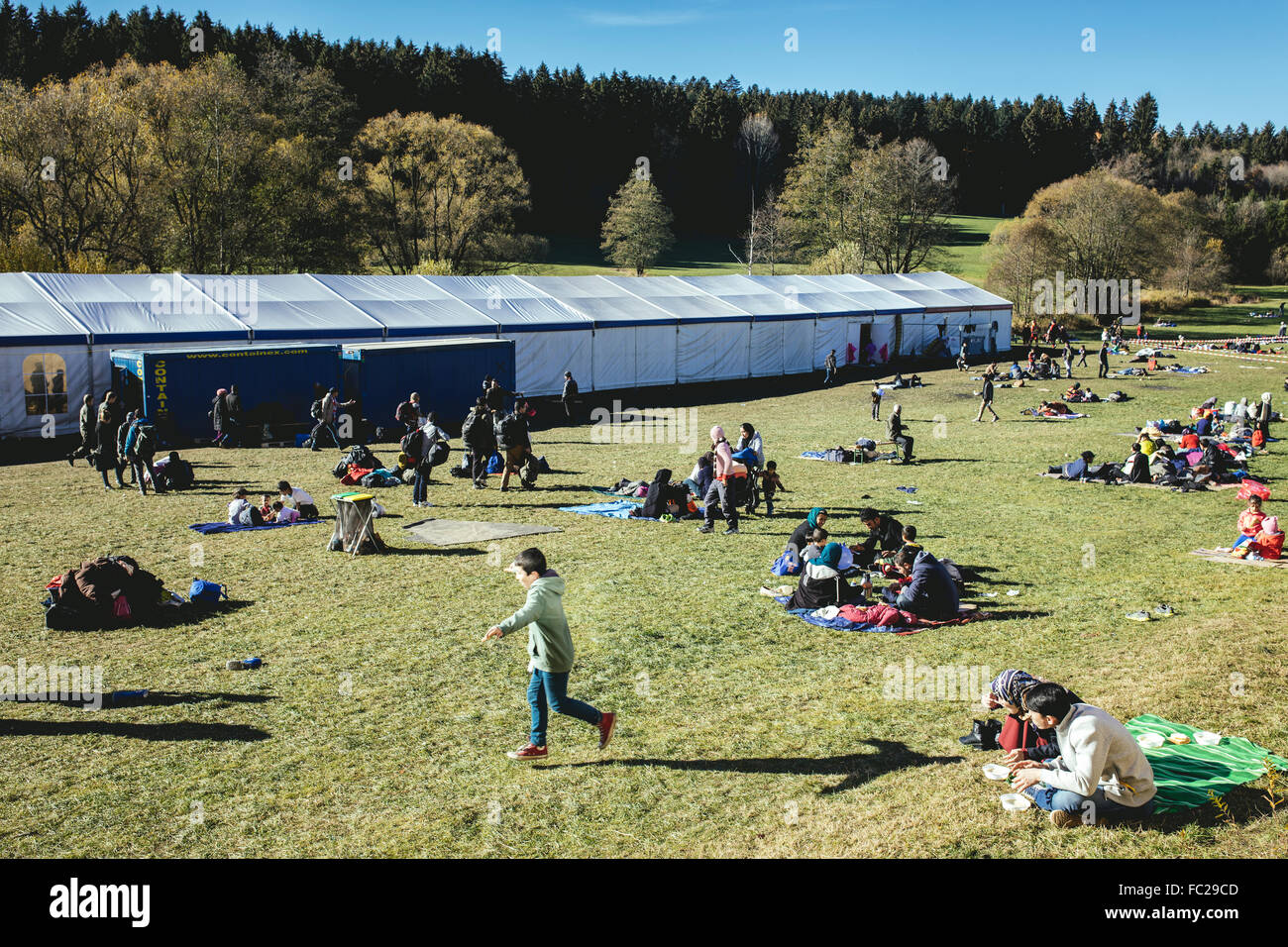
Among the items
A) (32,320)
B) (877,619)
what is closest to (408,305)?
(32,320)

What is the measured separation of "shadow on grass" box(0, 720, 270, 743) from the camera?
26.8ft

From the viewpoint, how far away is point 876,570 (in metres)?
13.3

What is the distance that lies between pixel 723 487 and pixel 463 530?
14.2ft

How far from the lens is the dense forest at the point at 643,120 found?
73.6 m

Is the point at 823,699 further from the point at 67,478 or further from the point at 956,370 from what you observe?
the point at 956,370

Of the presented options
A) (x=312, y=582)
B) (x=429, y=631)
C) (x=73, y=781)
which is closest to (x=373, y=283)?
(x=312, y=582)

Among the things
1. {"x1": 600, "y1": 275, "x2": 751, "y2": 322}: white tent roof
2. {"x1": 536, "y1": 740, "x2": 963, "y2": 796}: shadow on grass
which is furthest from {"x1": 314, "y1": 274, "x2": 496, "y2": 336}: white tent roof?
{"x1": 536, "y1": 740, "x2": 963, "y2": 796}: shadow on grass

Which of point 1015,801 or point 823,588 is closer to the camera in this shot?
point 1015,801

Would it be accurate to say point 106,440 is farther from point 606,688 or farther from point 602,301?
point 602,301

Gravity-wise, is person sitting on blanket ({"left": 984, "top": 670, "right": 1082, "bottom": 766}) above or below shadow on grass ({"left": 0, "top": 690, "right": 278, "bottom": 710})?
above

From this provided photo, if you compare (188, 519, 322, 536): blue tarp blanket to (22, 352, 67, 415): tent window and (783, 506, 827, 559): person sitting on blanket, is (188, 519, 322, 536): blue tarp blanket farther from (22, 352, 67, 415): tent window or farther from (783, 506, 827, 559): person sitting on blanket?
(22, 352, 67, 415): tent window

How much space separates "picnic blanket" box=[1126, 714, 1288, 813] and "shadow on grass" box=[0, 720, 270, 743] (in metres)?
6.97

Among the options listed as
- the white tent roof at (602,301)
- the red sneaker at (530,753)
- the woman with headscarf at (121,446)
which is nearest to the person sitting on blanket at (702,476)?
the red sneaker at (530,753)

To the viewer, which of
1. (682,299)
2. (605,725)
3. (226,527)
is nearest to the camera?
(605,725)
